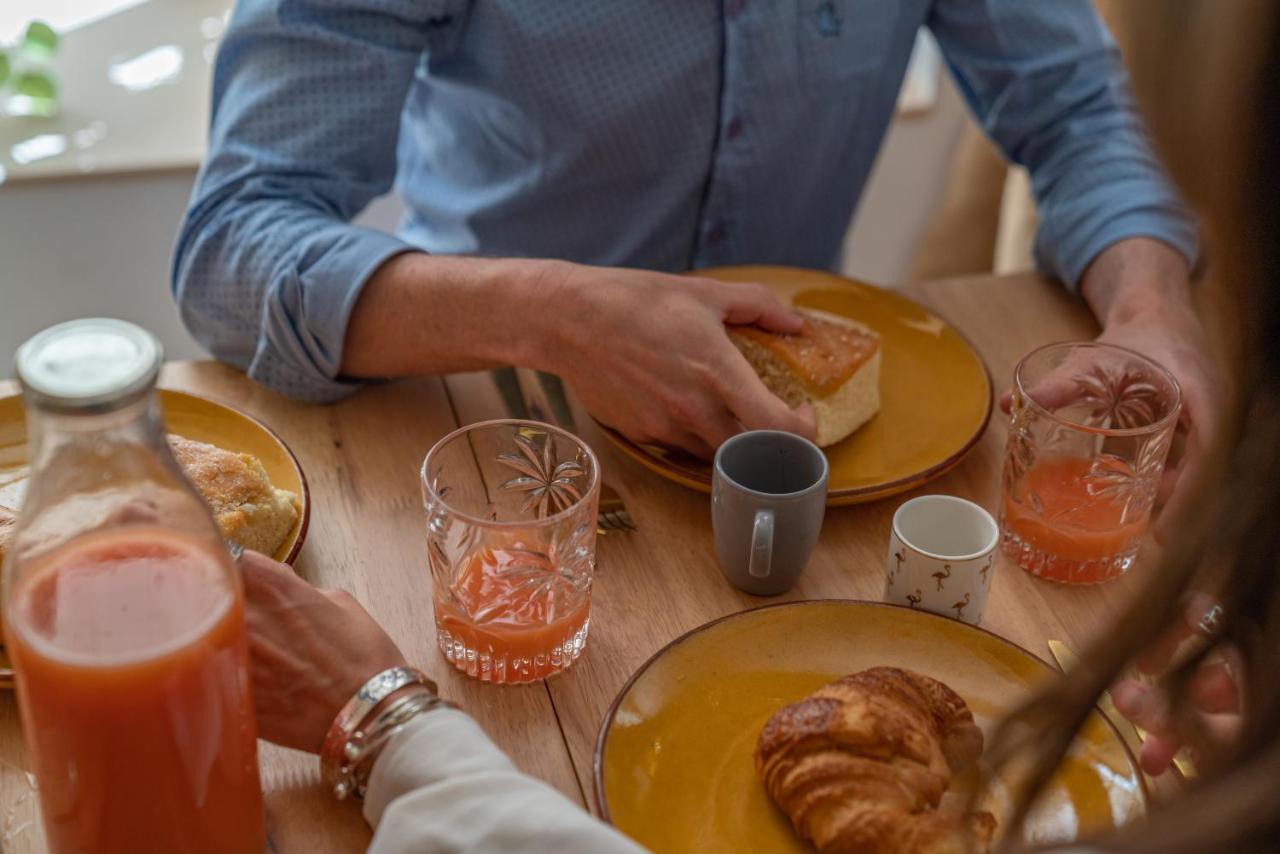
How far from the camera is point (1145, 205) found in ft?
4.83

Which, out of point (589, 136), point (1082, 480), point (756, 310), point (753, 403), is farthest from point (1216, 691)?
point (589, 136)

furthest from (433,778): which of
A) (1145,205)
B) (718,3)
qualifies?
(1145,205)

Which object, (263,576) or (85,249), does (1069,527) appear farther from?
(85,249)

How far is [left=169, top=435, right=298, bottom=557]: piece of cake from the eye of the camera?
983 mm

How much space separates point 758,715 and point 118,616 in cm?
Answer: 44

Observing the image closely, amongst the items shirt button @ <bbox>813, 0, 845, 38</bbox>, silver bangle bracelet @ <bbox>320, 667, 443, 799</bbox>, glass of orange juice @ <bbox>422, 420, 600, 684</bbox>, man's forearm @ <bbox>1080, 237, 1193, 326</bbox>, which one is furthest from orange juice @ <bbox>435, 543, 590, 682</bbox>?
shirt button @ <bbox>813, 0, 845, 38</bbox>

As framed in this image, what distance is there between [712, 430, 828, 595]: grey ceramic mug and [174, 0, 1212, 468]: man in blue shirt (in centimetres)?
6

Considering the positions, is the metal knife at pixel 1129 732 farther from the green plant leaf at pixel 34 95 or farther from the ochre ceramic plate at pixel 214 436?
the green plant leaf at pixel 34 95

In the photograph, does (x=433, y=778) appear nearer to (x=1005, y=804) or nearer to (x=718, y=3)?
(x=1005, y=804)

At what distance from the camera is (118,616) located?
672 millimetres

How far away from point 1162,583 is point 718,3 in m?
1.04

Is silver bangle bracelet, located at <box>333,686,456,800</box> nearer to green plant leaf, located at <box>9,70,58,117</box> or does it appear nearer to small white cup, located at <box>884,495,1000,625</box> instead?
small white cup, located at <box>884,495,1000,625</box>

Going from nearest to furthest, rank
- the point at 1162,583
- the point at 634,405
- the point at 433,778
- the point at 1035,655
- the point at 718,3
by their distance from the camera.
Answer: the point at 1162,583 < the point at 433,778 < the point at 1035,655 < the point at 634,405 < the point at 718,3

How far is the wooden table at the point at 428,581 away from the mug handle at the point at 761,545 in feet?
0.13
